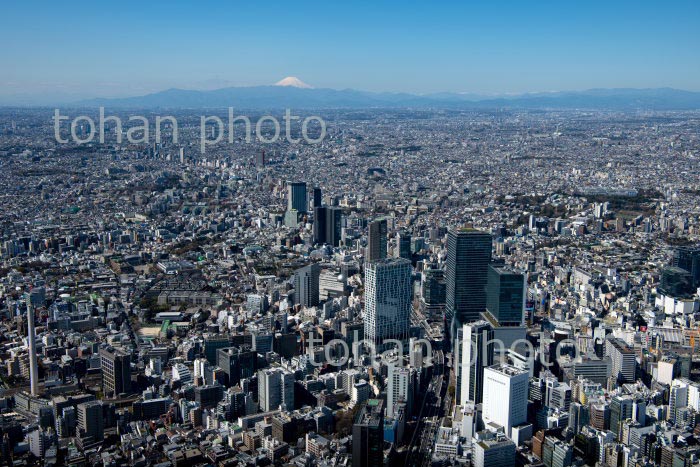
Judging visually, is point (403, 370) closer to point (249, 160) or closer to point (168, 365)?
point (168, 365)

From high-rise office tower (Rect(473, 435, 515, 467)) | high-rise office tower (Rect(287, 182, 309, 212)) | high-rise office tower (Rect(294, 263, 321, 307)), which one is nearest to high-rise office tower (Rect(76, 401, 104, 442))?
high-rise office tower (Rect(473, 435, 515, 467))

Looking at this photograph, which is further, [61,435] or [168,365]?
[168,365]

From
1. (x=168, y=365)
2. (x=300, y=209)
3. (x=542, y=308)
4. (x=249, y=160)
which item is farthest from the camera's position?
(x=249, y=160)

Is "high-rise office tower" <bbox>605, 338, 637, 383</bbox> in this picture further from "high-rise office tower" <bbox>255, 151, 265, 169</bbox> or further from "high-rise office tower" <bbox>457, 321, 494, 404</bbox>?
"high-rise office tower" <bbox>255, 151, 265, 169</bbox>

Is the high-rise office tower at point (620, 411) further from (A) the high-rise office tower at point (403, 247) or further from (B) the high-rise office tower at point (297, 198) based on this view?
(B) the high-rise office tower at point (297, 198)

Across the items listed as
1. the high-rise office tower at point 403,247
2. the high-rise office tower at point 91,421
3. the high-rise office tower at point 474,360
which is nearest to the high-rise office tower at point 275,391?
the high-rise office tower at point 91,421

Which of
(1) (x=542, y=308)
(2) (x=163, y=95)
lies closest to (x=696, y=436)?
(1) (x=542, y=308)
